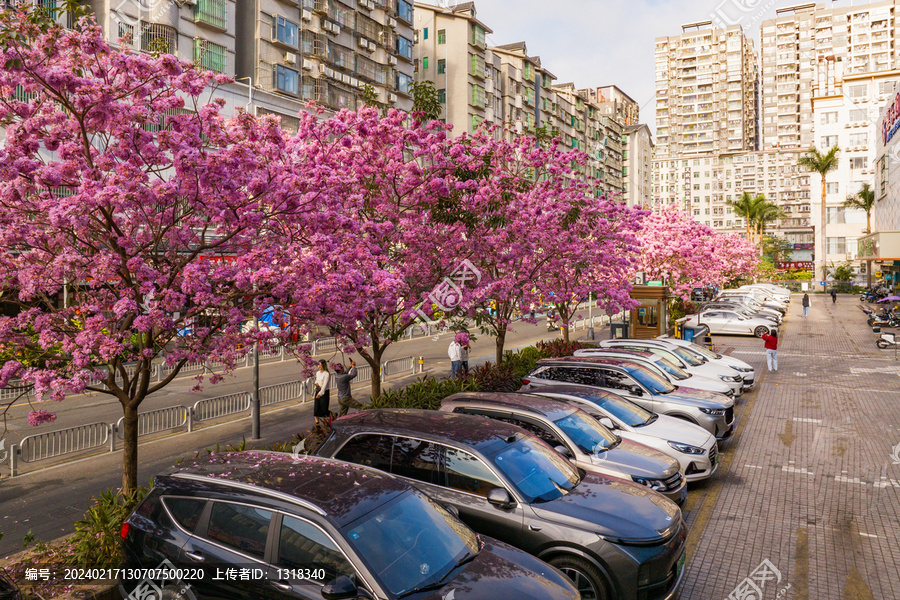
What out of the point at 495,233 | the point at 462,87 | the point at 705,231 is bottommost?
the point at 495,233

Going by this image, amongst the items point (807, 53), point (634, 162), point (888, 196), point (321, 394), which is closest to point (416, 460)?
point (321, 394)

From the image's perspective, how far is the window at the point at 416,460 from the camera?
666 centimetres

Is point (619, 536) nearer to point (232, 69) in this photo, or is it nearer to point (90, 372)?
point (90, 372)

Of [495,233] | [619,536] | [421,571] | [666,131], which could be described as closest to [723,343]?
[495,233]

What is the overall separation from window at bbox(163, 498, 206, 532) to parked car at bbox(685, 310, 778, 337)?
105ft

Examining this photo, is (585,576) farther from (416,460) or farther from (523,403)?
(523,403)

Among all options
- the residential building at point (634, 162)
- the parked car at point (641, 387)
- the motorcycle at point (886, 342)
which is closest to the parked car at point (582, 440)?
the parked car at point (641, 387)

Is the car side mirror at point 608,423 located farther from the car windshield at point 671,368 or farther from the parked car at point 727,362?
the parked car at point 727,362

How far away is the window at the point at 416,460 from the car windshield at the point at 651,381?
7.14m

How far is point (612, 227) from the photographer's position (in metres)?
19.5

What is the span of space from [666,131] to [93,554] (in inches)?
5672

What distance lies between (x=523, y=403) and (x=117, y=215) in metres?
5.95

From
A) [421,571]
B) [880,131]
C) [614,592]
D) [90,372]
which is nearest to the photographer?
[421,571]

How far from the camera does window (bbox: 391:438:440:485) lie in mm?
6664
